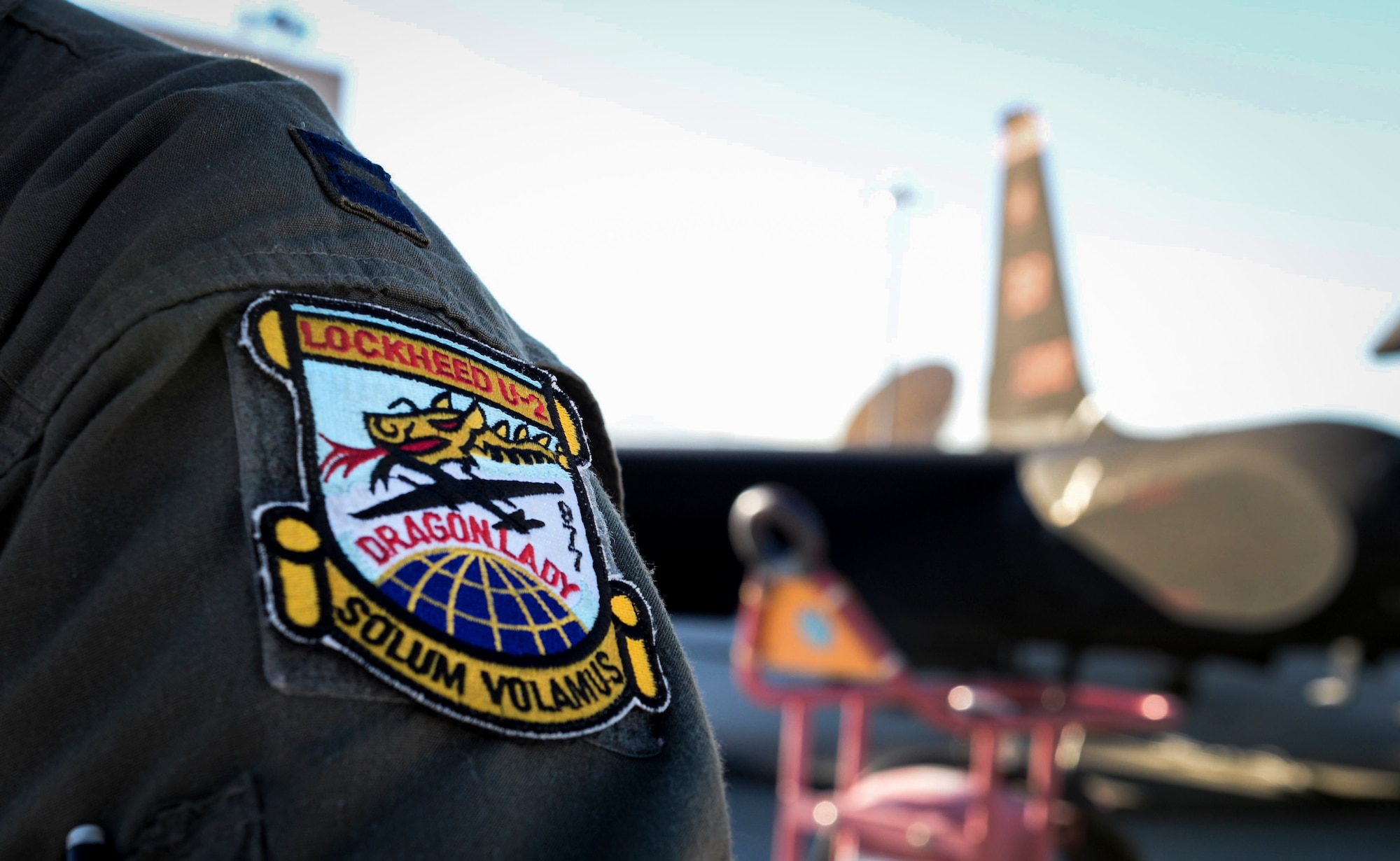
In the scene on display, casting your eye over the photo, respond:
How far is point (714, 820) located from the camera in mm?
503

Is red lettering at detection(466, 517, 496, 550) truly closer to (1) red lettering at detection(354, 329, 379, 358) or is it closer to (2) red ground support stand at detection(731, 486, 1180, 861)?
(1) red lettering at detection(354, 329, 379, 358)

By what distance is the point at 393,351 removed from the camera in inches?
19.5

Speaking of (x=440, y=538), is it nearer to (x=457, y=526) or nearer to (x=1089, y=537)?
(x=457, y=526)

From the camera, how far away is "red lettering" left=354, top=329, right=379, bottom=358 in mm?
487

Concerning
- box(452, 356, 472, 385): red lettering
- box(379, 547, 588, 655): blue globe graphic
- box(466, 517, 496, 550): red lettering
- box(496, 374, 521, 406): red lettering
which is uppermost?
box(452, 356, 472, 385): red lettering

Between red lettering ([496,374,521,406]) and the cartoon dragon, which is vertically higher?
red lettering ([496,374,521,406])

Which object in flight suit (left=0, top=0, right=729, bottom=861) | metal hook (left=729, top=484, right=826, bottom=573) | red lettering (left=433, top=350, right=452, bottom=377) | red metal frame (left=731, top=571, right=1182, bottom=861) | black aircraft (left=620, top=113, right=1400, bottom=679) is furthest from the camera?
black aircraft (left=620, top=113, right=1400, bottom=679)

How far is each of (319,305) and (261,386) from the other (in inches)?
2.1

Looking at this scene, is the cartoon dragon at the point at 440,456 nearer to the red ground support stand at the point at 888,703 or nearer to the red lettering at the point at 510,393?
the red lettering at the point at 510,393

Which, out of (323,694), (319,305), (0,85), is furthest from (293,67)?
(323,694)

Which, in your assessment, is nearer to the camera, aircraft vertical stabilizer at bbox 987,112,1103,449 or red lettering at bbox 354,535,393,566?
red lettering at bbox 354,535,393,566

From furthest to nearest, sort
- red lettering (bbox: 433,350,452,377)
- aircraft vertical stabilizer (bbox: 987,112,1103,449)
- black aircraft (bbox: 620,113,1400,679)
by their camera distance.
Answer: aircraft vertical stabilizer (bbox: 987,112,1103,449) → black aircraft (bbox: 620,113,1400,679) → red lettering (bbox: 433,350,452,377)

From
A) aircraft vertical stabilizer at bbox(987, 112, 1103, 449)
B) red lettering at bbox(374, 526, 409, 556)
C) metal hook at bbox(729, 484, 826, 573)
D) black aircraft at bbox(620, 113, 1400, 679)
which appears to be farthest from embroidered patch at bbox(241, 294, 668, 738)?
aircraft vertical stabilizer at bbox(987, 112, 1103, 449)

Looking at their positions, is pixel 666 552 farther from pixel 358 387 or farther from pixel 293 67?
pixel 358 387
